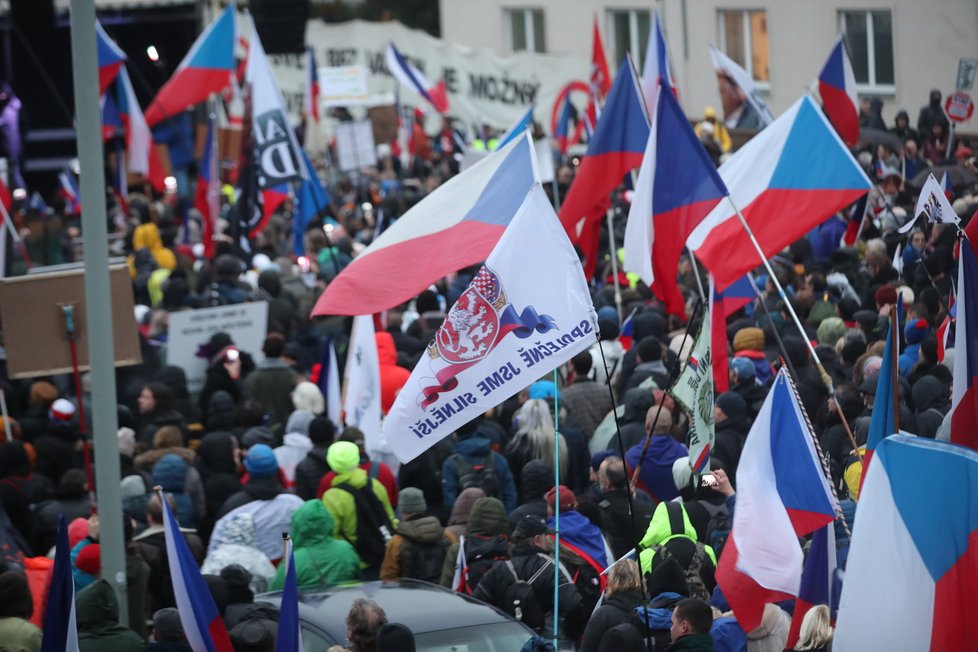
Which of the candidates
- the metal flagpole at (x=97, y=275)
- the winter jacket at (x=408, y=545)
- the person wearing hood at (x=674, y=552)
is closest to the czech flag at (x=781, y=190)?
the person wearing hood at (x=674, y=552)

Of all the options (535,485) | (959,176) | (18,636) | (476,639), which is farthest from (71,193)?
(476,639)

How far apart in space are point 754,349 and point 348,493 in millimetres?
3138

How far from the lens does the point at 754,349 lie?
32.6ft

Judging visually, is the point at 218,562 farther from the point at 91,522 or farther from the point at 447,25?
the point at 447,25

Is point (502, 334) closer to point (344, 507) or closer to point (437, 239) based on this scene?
point (437, 239)

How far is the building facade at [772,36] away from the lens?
21297 millimetres

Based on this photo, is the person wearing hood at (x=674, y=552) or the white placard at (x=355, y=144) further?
the white placard at (x=355, y=144)

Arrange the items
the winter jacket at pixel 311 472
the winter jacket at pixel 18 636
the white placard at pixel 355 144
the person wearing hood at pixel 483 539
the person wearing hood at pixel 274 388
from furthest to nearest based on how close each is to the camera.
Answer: the white placard at pixel 355 144 → the person wearing hood at pixel 274 388 → the winter jacket at pixel 311 472 → the person wearing hood at pixel 483 539 → the winter jacket at pixel 18 636

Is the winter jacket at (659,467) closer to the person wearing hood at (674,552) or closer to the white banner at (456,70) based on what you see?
the person wearing hood at (674,552)

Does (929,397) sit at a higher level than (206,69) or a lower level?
lower

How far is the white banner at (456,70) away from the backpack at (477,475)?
18737 mm

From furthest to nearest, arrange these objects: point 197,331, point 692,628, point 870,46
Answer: point 870,46, point 197,331, point 692,628

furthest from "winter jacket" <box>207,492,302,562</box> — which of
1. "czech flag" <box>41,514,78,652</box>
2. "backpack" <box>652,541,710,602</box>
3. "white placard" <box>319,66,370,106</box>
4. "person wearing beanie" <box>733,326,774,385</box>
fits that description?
"white placard" <box>319,66,370,106</box>

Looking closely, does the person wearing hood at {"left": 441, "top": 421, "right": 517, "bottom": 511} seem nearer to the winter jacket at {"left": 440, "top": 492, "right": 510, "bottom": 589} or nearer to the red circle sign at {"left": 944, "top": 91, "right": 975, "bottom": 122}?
the winter jacket at {"left": 440, "top": 492, "right": 510, "bottom": 589}
